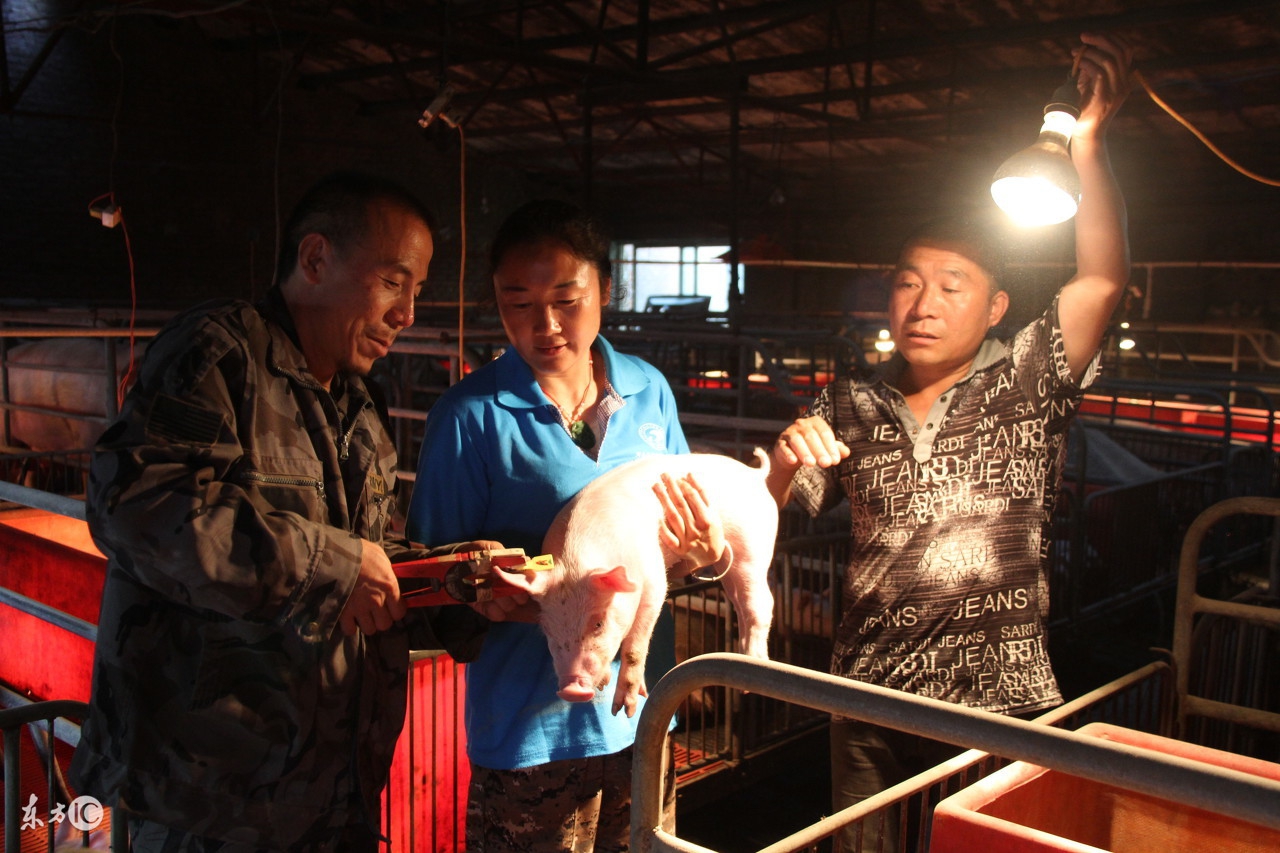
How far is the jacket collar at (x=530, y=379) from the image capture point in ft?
6.12

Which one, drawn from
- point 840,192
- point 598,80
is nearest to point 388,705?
point 598,80

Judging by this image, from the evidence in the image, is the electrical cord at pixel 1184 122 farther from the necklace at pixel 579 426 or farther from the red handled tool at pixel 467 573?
the red handled tool at pixel 467 573

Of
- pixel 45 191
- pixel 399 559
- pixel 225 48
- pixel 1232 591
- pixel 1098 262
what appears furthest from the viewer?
pixel 225 48

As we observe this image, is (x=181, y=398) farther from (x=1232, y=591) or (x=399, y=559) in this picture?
(x=1232, y=591)

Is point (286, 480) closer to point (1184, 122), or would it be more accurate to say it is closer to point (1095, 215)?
point (1095, 215)

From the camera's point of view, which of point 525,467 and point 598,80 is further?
point 598,80

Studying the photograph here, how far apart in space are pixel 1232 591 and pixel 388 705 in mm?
7452

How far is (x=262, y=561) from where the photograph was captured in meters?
1.40

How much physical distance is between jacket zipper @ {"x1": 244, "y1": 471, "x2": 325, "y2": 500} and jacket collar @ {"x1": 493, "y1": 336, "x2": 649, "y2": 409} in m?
0.39

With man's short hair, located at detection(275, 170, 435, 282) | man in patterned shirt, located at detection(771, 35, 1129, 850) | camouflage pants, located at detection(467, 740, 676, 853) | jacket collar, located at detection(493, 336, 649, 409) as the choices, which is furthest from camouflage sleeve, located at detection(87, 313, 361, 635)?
man in patterned shirt, located at detection(771, 35, 1129, 850)

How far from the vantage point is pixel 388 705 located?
1784 mm

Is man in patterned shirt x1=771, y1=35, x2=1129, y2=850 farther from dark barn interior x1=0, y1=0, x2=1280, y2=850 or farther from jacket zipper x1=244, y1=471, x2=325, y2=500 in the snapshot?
jacket zipper x1=244, y1=471, x2=325, y2=500

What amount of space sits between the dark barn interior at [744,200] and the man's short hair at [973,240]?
10 cm

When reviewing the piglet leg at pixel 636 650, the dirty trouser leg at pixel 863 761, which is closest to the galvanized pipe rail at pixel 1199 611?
the dirty trouser leg at pixel 863 761
